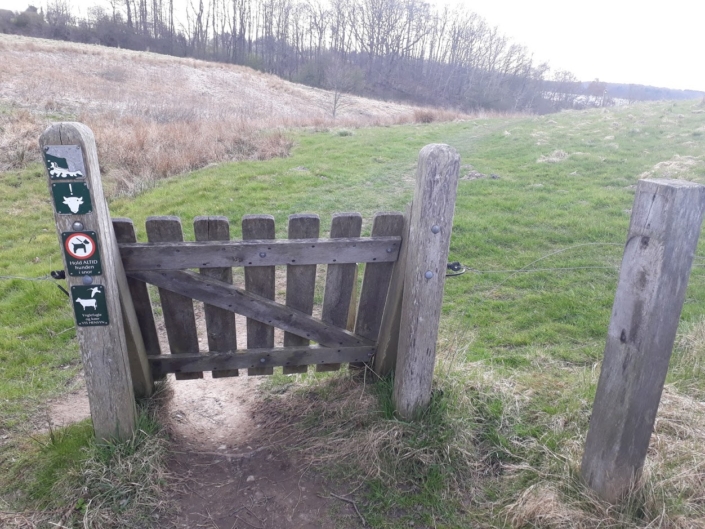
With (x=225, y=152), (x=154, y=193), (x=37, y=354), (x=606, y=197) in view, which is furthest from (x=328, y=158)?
(x=37, y=354)

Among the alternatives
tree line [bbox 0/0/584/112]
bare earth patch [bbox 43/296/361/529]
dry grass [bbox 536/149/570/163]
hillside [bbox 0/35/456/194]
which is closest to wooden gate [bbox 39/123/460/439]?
bare earth patch [bbox 43/296/361/529]

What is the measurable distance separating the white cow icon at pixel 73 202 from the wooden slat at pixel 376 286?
1656 millimetres

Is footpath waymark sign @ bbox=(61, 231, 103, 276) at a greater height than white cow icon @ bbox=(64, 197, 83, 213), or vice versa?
white cow icon @ bbox=(64, 197, 83, 213)

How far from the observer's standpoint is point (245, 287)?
313 cm

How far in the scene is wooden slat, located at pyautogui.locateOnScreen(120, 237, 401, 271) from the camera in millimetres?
2957

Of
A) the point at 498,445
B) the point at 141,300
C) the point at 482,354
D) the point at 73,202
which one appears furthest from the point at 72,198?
the point at 482,354

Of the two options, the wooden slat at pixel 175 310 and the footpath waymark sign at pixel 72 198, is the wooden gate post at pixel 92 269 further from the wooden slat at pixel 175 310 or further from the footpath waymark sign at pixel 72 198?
the wooden slat at pixel 175 310

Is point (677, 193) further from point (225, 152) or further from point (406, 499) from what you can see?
point (225, 152)

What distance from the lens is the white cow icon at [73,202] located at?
2.45m

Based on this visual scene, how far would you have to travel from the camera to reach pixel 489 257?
23.1ft

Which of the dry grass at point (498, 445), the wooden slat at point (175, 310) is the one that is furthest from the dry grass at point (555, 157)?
the wooden slat at point (175, 310)

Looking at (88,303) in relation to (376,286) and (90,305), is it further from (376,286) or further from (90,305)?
(376,286)

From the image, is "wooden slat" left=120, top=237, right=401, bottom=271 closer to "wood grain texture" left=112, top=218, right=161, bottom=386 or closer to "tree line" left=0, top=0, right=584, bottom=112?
"wood grain texture" left=112, top=218, right=161, bottom=386

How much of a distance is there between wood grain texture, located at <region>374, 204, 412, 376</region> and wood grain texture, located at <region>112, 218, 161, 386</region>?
1.53m
